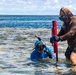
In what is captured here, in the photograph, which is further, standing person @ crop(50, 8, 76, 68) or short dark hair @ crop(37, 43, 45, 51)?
short dark hair @ crop(37, 43, 45, 51)

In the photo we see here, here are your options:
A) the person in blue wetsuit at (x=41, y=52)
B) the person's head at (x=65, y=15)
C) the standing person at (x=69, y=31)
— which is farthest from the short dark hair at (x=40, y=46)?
the person's head at (x=65, y=15)

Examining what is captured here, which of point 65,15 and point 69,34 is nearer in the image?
point 69,34

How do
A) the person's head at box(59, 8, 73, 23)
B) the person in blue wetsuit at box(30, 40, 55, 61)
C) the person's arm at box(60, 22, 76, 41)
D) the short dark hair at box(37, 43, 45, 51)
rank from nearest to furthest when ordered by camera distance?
the person's arm at box(60, 22, 76, 41)
the person's head at box(59, 8, 73, 23)
the short dark hair at box(37, 43, 45, 51)
the person in blue wetsuit at box(30, 40, 55, 61)

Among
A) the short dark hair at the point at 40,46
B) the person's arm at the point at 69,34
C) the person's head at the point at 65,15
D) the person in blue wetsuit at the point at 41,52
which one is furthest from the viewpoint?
the person in blue wetsuit at the point at 41,52

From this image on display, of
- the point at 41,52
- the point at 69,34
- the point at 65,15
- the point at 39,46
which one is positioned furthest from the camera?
the point at 41,52

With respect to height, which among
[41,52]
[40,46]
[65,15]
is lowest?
[41,52]

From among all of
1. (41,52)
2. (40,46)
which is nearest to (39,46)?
(40,46)

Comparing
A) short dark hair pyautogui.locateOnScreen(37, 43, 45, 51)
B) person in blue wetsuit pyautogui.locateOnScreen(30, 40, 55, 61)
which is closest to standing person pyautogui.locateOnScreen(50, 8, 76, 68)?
short dark hair pyautogui.locateOnScreen(37, 43, 45, 51)

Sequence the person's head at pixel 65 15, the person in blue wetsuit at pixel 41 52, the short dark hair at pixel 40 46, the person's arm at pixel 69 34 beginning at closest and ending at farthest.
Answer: the person's arm at pixel 69 34 → the person's head at pixel 65 15 → the short dark hair at pixel 40 46 → the person in blue wetsuit at pixel 41 52

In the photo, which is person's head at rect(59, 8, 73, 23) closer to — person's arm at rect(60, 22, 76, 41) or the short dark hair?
person's arm at rect(60, 22, 76, 41)

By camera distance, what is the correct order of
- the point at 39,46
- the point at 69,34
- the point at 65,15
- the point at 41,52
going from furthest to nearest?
the point at 41,52 → the point at 39,46 → the point at 65,15 → the point at 69,34

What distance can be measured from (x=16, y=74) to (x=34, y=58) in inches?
124

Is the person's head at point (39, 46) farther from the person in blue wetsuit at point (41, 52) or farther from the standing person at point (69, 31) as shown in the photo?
the standing person at point (69, 31)

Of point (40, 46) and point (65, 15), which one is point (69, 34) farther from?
point (40, 46)
